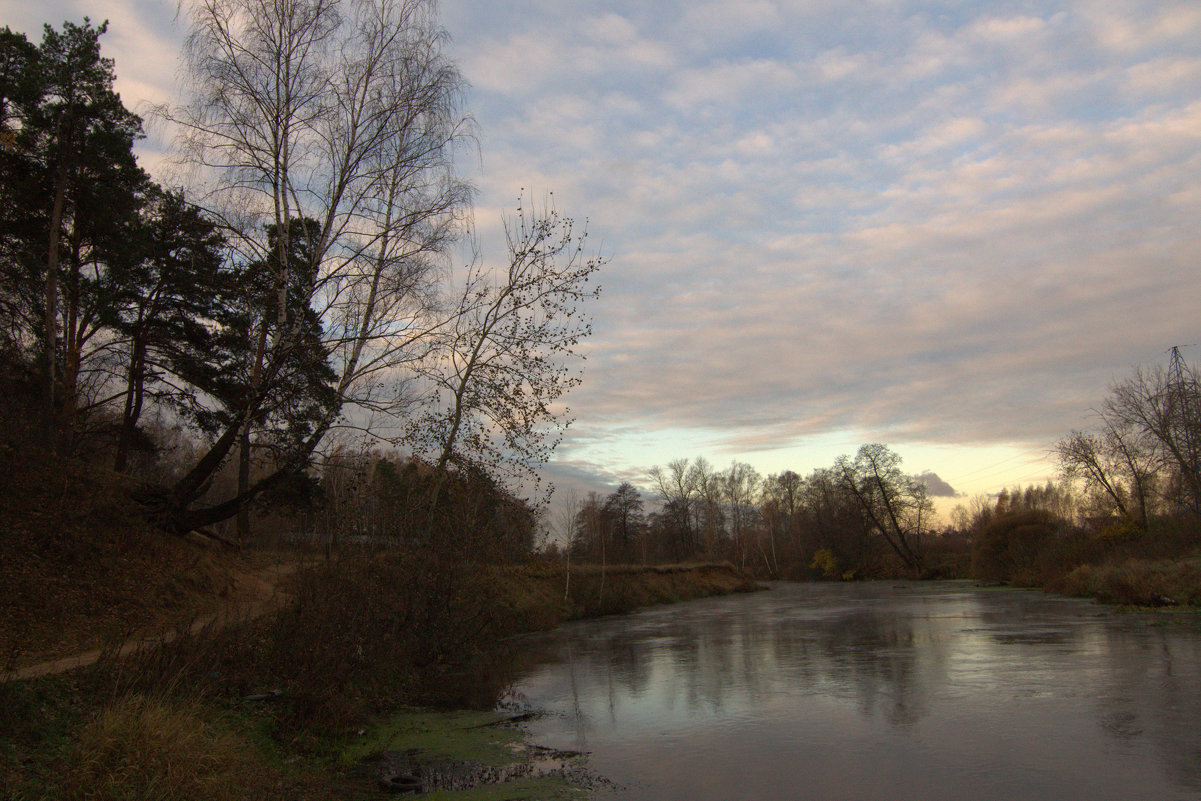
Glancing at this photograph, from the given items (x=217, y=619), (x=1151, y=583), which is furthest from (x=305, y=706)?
(x=1151, y=583)

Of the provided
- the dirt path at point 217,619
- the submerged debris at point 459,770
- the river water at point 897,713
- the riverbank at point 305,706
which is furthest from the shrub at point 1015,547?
the dirt path at point 217,619

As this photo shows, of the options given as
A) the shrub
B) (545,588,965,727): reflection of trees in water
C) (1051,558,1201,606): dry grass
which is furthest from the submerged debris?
the shrub

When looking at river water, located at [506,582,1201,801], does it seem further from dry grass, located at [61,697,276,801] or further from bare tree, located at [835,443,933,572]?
bare tree, located at [835,443,933,572]

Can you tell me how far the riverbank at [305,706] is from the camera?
645cm

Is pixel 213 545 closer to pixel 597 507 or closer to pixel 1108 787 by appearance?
pixel 1108 787

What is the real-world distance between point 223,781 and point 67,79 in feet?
67.6

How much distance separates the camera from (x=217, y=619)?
12023 millimetres

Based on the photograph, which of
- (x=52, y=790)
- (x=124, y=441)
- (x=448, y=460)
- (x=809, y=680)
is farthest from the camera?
(x=124, y=441)

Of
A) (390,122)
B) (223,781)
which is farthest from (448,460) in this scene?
(223,781)

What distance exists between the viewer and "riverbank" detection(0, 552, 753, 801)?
254 inches

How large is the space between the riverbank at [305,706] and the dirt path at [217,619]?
30cm

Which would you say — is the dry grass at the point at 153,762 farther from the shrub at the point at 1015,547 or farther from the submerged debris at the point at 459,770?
the shrub at the point at 1015,547

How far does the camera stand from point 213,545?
21.4 m

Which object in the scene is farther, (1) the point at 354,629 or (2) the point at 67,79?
(2) the point at 67,79
